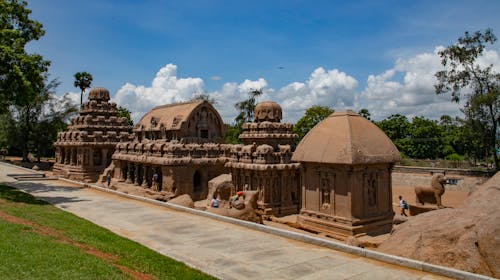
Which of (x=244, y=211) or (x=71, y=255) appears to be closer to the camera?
(x=71, y=255)

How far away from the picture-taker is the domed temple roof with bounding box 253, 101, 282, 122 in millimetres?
30125

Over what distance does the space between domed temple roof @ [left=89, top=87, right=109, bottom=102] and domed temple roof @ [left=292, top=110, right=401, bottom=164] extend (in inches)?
1182

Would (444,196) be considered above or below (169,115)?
below

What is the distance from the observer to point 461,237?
1056 cm

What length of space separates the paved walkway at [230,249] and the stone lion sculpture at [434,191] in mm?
19224

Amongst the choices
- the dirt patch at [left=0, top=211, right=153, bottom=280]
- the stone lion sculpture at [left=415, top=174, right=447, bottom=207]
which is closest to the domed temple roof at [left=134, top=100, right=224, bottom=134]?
the stone lion sculpture at [left=415, top=174, right=447, bottom=207]

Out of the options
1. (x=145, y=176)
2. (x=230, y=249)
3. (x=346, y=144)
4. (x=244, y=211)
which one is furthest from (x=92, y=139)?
(x=230, y=249)

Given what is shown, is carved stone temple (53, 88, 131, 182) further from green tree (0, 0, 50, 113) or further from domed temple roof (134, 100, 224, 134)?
green tree (0, 0, 50, 113)

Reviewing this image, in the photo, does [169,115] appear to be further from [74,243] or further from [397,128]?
[397,128]

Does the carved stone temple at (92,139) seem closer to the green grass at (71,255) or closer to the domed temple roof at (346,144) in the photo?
the green grass at (71,255)

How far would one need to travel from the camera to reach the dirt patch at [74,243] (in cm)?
976

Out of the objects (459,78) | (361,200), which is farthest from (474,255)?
(459,78)

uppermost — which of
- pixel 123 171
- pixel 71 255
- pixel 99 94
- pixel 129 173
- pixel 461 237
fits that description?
pixel 99 94

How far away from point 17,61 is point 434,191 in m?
30.2
